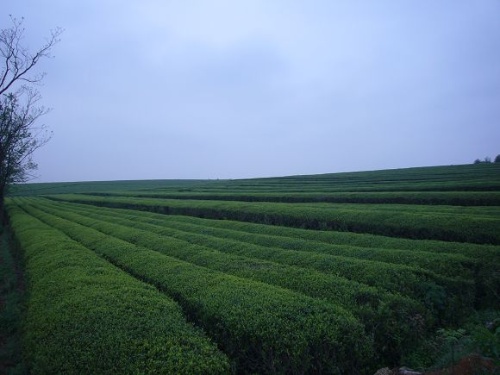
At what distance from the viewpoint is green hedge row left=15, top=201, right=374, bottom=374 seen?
5965 millimetres

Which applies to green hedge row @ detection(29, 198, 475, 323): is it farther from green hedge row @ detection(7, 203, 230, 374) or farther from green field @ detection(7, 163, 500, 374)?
green hedge row @ detection(7, 203, 230, 374)

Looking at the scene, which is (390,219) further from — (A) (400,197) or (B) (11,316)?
(B) (11,316)

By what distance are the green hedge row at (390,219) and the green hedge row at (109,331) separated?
41.9ft

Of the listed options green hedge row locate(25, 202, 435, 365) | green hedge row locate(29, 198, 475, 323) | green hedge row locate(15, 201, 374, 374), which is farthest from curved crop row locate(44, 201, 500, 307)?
green hedge row locate(15, 201, 374, 374)

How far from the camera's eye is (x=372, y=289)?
828 centimetres

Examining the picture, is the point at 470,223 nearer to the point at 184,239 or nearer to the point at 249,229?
the point at 249,229

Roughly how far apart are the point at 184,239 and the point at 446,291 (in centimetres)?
1124

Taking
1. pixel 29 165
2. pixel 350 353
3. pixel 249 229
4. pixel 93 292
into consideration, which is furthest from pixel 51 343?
pixel 29 165

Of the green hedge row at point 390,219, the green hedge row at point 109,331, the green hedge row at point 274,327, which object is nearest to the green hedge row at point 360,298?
the green hedge row at point 274,327

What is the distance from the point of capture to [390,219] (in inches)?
669

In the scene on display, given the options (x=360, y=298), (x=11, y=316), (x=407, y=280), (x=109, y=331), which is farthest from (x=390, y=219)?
(x=11, y=316)

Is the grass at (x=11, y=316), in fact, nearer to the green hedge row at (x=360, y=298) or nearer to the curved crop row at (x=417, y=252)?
the green hedge row at (x=360, y=298)

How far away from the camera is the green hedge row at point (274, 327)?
19.6ft

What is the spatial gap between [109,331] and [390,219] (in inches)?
586
